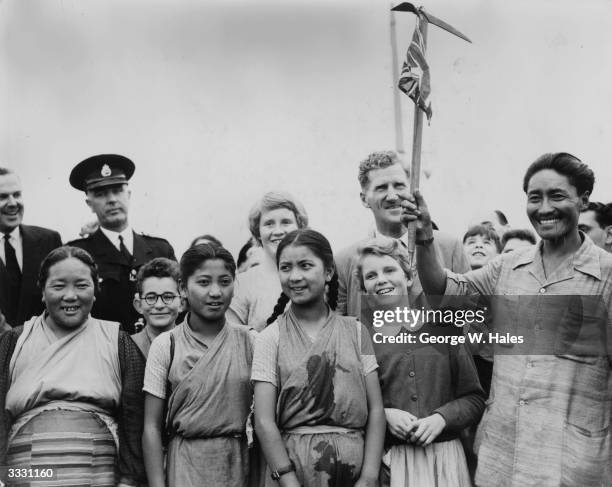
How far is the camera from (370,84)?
3.38 metres

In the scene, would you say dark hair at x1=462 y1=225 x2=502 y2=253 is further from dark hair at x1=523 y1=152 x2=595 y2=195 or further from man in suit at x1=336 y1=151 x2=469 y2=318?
dark hair at x1=523 y1=152 x2=595 y2=195

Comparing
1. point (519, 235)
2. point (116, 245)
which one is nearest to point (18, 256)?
point (116, 245)

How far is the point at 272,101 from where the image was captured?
Answer: 3371mm

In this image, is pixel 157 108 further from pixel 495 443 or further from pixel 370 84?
pixel 495 443

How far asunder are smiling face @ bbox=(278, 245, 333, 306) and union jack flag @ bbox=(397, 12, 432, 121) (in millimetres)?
786

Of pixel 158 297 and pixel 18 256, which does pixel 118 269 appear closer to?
pixel 158 297

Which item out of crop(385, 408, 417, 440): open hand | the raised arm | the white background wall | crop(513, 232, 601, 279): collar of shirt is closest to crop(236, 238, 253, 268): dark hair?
the white background wall

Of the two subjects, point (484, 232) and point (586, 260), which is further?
point (484, 232)

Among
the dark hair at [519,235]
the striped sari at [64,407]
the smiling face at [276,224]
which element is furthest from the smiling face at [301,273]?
the dark hair at [519,235]

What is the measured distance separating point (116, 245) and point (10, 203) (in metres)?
0.49

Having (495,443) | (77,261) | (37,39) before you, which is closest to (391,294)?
(495,443)

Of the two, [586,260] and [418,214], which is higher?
[418,214]

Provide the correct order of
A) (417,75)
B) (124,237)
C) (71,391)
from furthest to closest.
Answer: (124,237)
(417,75)
(71,391)

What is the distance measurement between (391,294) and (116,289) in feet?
4.27
